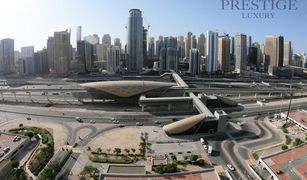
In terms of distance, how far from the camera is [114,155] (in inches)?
1265

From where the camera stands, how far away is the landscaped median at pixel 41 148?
29.2 metres

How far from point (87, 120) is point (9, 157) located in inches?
624

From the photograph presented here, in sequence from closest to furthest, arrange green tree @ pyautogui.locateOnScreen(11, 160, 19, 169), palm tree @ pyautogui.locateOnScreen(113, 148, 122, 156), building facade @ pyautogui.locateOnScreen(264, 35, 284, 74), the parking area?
1. green tree @ pyautogui.locateOnScreen(11, 160, 19, 169)
2. palm tree @ pyautogui.locateOnScreen(113, 148, 122, 156)
3. the parking area
4. building facade @ pyautogui.locateOnScreen(264, 35, 284, 74)

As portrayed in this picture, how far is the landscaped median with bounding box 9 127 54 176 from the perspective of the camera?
1148 inches

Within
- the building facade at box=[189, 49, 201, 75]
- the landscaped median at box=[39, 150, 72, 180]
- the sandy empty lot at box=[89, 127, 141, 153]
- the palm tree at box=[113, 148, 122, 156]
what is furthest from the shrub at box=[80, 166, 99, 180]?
the building facade at box=[189, 49, 201, 75]

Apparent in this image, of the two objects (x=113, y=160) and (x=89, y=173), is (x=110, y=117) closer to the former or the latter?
(x=113, y=160)

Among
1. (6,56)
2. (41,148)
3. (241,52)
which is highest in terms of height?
(241,52)

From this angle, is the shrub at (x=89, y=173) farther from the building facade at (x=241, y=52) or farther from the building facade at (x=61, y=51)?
the building facade at (x=241, y=52)

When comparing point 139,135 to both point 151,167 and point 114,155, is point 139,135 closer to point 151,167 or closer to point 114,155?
point 114,155

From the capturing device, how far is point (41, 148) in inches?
1336

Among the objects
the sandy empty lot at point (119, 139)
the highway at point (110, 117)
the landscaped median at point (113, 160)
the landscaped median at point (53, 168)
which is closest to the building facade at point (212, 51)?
the highway at point (110, 117)

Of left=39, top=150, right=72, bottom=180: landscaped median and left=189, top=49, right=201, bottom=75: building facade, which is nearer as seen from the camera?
left=39, top=150, right=72, bottom=180: landscaped median

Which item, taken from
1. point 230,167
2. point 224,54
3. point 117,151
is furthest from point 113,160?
point 224,54

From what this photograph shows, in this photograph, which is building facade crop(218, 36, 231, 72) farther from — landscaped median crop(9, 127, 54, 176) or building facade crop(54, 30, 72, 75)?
landscaped median crop(9, 127, 54, 176)
